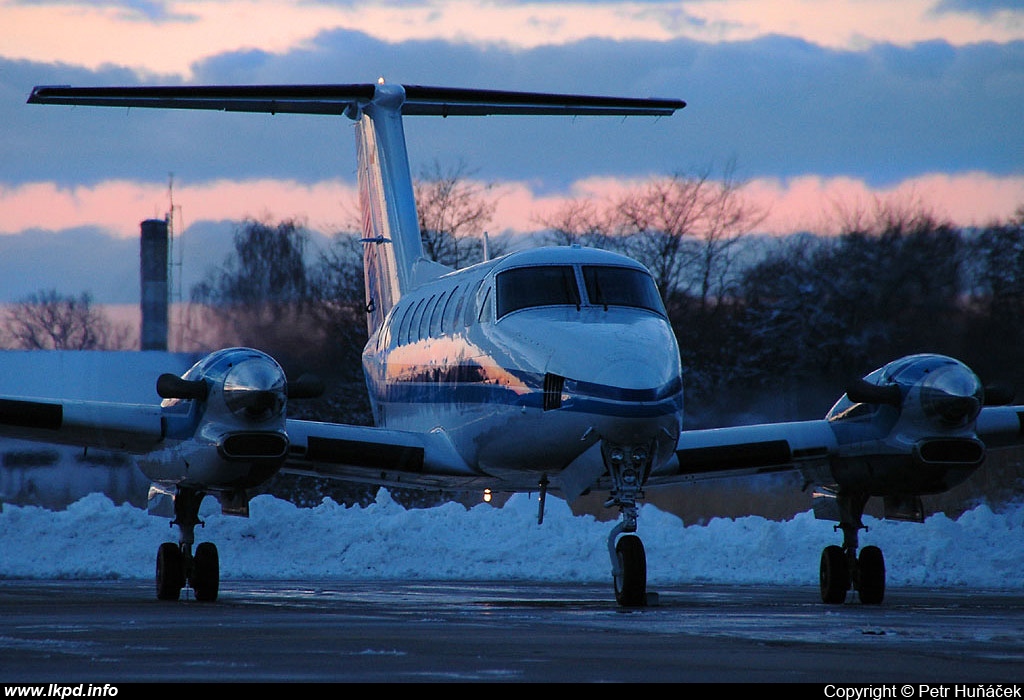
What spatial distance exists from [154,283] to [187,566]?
21.1 m

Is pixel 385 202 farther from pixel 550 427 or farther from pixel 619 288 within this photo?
pixel 550 427

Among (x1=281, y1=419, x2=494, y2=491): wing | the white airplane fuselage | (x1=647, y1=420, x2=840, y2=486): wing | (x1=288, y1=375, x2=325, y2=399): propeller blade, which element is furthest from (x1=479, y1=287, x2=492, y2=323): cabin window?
(x1=647, y1=420, x2=840, y2=486): wing

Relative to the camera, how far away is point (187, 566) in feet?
50.1

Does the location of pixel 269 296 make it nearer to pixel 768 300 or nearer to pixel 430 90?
pixel 430 90

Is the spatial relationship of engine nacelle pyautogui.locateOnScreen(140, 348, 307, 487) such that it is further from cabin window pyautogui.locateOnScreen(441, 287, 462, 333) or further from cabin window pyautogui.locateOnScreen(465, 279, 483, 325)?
cabin window pyautogui.locateOnScreen(441, 287, 462, 333)

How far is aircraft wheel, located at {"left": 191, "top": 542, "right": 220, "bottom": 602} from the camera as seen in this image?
593 inches

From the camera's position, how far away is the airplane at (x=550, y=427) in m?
12.6

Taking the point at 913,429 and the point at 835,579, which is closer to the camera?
the point at 913,429

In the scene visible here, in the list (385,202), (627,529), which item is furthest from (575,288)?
(385,202)

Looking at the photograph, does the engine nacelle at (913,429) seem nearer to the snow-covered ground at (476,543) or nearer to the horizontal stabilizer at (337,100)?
the snow-covered ground at (476,543)

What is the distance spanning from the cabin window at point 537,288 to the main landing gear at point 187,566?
12.9 feet

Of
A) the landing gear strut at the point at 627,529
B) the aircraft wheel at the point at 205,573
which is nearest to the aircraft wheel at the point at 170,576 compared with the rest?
the aircraft wheel at the point at 205,573

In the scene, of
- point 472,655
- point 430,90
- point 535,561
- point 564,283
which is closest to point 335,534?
point 535,561

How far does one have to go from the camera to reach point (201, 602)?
574 inches
